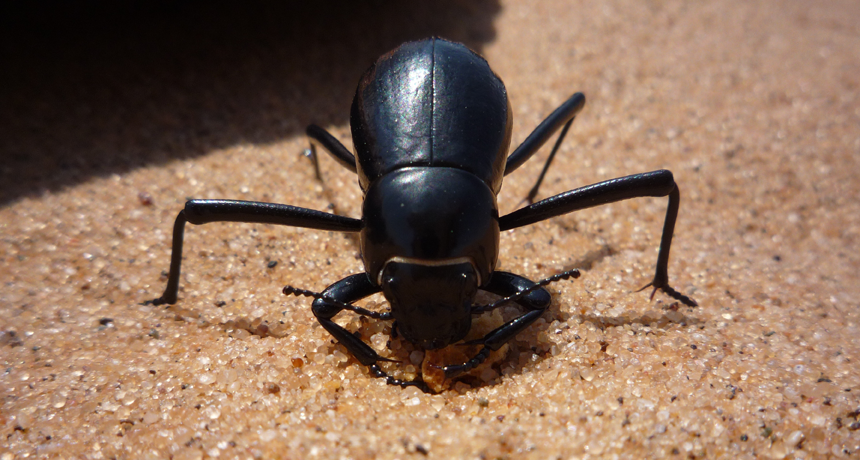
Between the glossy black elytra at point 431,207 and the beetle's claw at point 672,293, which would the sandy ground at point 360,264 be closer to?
the beetle's claw at point 672,293

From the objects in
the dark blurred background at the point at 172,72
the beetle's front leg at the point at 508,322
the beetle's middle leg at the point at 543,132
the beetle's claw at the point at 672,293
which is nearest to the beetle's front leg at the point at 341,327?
the beetle's front leg at the point at 508,322

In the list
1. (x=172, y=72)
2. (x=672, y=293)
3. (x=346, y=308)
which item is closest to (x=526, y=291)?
(x=346, y=308)

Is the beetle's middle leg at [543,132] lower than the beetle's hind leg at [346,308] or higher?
higher

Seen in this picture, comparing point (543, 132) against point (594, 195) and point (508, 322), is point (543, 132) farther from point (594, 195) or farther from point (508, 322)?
point (508, 322)

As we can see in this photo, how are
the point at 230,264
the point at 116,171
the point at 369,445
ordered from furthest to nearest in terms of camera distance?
the point at 116,171 → the point at 230,264 → the point at 369,445

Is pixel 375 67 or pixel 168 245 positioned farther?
pixel 168 245

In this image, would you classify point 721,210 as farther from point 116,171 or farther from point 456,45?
point 116,171

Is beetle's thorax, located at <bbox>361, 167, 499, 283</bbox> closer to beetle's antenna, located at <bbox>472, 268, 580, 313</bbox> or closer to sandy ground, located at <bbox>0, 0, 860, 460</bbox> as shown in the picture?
beetle's antenna, located at <bbox>472, 268, 580, 313</bbox>

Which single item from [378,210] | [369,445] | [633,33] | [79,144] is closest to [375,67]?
[378,210]
